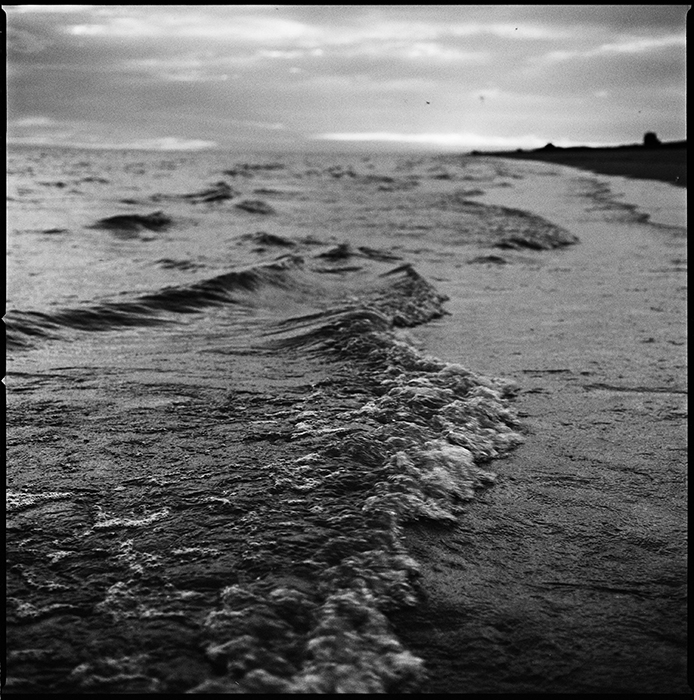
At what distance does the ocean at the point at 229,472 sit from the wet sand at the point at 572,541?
5.2 inches

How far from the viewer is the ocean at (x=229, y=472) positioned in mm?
2041

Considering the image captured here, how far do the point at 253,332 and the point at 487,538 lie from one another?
3688mm

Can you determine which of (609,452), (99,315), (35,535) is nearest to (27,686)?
(35,535)

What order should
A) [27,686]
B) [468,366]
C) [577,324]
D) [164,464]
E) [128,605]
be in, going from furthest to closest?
[577,324], [468,366], [164,464], [128,605], [27,686]

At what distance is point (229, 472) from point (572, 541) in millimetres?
1372

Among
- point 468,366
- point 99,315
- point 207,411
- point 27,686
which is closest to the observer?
point 27,686

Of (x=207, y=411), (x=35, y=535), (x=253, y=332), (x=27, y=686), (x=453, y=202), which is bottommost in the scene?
(x=27, y=686)

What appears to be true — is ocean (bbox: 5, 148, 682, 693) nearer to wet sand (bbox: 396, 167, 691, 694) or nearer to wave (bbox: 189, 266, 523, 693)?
wave (bbox: 189, 266, 523, 693)

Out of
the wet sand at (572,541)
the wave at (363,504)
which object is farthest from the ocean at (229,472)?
the wet sand at (572,541)

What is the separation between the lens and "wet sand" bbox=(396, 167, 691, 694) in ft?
6.64

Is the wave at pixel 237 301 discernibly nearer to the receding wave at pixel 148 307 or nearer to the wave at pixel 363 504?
the receding wave at pixel 148 307

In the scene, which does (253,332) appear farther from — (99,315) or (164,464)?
(164,464)

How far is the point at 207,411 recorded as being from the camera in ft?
12.8

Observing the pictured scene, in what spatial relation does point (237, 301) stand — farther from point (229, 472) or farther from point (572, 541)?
point (572, 541)
